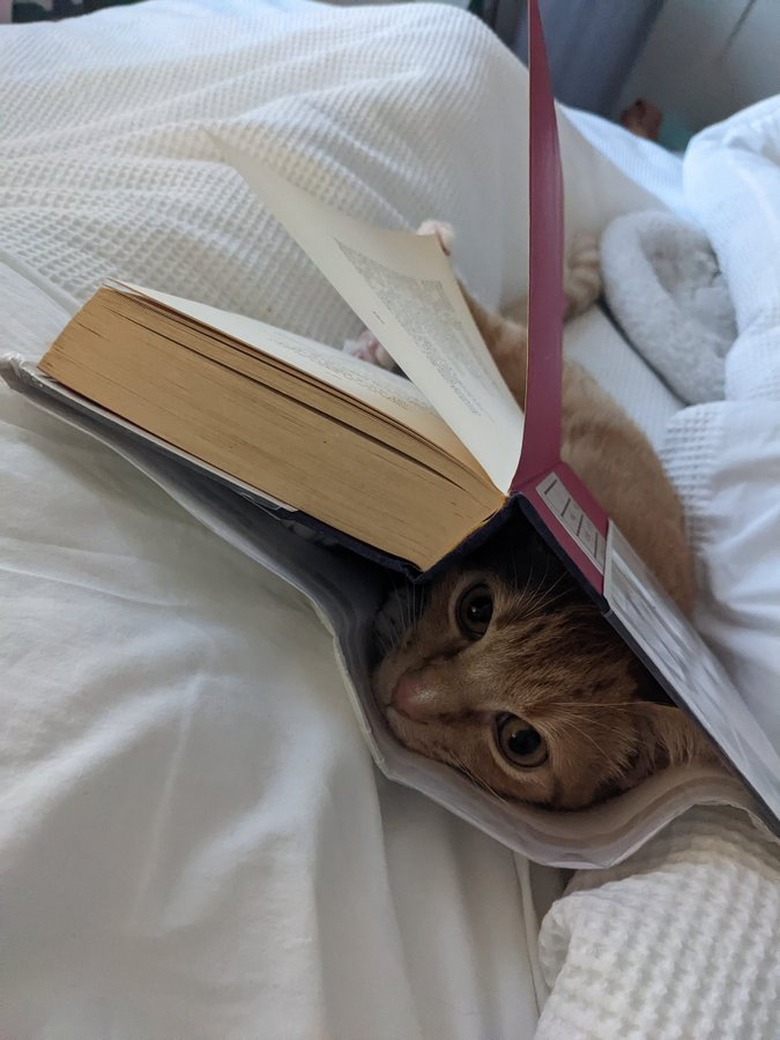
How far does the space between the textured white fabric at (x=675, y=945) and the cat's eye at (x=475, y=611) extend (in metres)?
0.27

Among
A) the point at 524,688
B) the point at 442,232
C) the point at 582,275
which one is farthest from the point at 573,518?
the point at 582,275

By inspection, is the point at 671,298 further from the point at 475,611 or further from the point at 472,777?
the point at 472,777

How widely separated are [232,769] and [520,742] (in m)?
0.36

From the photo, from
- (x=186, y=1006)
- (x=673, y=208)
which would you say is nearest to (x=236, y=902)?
(x=186, y=1006)

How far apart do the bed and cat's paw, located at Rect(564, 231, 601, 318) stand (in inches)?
18.6

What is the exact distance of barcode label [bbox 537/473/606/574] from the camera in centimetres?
56

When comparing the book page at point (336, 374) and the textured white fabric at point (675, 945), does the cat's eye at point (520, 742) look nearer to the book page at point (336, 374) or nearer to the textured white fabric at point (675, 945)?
the textured white fabric at point (675, 945)

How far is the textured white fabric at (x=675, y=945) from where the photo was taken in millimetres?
502

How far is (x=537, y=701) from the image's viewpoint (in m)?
0.78

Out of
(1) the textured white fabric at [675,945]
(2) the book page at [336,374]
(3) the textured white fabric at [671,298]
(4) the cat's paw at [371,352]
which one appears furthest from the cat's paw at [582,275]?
(1) the textured white fabric at [675,945]

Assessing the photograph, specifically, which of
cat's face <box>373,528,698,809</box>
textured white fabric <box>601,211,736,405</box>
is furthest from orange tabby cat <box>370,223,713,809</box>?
textured white fabric <box>601,211,736,405</box>

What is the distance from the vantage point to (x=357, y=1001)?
0.51 metres

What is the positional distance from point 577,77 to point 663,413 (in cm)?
194

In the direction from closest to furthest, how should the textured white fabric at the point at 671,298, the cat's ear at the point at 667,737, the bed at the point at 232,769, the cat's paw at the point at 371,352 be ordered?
the bed at the point at 232,769 < the cat's ear at the point at 667,737 < the cat's paw at the point at 371,352 < the textured white fabric at the point at 671,298
